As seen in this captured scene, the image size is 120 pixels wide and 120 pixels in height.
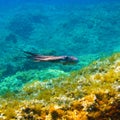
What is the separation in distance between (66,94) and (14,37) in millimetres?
26692

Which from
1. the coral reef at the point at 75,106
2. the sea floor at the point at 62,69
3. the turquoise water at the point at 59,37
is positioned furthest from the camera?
the turquoise water at the point at 59,37

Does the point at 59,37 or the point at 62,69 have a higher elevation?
the point at 59,37

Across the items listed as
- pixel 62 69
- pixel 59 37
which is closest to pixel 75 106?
pixel 62 69

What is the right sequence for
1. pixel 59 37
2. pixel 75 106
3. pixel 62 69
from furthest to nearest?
1. pixel 59 37
2. pixel 62 69
3. pixel 75 106

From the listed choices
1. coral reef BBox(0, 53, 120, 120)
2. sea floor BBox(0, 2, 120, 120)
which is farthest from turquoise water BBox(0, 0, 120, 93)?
coral reef BBox(0, 53, 120, 120)

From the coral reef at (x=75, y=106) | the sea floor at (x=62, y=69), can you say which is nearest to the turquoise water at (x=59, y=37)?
the sea floor at (x=62, y=69)

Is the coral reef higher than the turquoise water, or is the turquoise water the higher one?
the turquoise water

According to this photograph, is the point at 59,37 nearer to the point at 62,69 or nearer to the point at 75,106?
the point at 62,69

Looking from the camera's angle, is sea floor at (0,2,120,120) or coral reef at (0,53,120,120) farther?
sea floor at (0,2,120,120)

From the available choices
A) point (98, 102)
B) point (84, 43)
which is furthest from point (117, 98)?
point (84, 43)

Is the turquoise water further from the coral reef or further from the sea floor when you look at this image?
the coral reef

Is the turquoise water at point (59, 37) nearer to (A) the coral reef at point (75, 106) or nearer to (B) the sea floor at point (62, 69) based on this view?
(B) the sea floor at point (62, 69)

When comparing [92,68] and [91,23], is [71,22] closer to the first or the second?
[91,23]

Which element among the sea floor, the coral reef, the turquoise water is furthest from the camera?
the turquoise water
